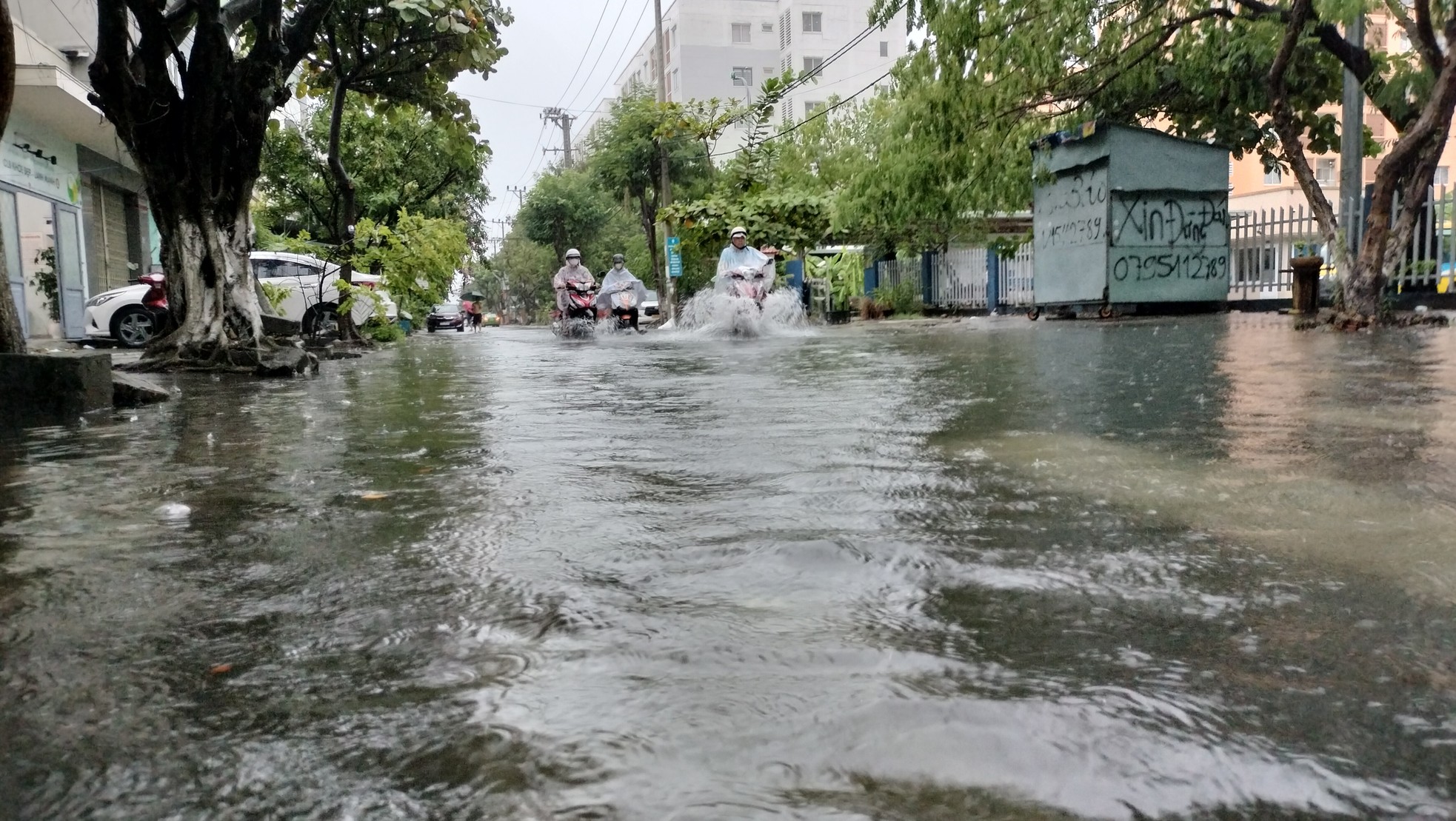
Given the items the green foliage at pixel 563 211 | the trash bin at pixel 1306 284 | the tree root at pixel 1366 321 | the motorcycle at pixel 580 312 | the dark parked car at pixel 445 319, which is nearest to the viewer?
the tree root at pixel 1366 321

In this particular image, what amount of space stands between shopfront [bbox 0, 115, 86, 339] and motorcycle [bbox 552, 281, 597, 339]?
7971 mm

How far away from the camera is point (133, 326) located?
16.7 meters

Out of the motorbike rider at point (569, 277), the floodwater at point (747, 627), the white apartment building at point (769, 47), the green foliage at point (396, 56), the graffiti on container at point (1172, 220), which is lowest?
the floodwater at point (747, 627)

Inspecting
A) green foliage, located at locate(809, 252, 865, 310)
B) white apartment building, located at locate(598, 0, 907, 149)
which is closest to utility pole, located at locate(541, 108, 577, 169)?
white apartment building, located at locate(598, 0, 907, 149)

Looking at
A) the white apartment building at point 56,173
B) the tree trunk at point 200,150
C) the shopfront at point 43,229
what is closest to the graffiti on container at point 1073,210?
the tree trunk at point 200,150

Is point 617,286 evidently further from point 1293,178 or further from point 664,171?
point 1293,178

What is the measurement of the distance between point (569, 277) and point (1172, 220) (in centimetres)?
945

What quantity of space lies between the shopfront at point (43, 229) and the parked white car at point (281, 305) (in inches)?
37.1

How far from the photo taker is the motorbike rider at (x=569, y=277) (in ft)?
60.4

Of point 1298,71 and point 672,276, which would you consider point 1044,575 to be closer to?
point 1298,71

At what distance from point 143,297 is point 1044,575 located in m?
17.0

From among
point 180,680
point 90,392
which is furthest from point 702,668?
point 90,392

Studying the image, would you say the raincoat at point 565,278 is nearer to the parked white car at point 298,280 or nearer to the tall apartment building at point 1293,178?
the parked white car at point 298,280

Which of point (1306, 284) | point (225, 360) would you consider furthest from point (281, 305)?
point (1306, 284)
